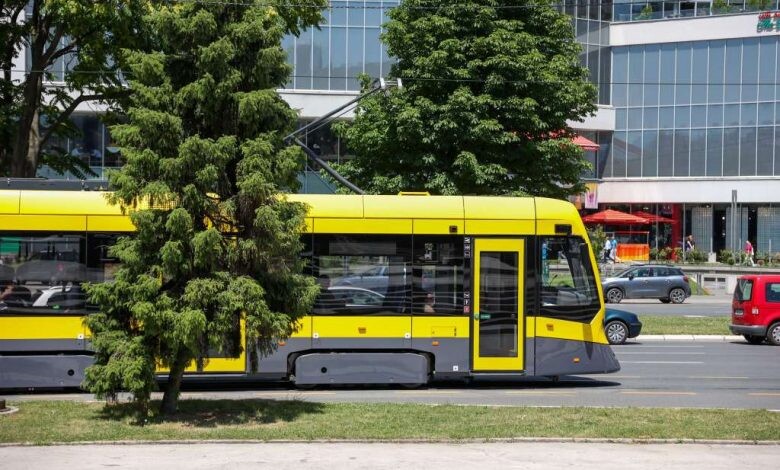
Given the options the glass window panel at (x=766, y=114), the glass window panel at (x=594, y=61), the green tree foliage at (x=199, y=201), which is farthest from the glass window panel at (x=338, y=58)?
the green tree foliage at (x=199, y=201)

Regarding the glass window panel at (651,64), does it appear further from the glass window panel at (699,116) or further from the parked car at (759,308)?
the parked car at (759,308)

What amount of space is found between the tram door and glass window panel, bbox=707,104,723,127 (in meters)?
49.3

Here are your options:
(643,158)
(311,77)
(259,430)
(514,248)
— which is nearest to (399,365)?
(514,248)

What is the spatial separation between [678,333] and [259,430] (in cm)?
1811

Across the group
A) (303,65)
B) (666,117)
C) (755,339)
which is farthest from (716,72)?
(755,339)

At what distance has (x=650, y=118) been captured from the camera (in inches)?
2511

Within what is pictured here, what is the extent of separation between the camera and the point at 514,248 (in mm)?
16703

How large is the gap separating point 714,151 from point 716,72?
4.82 meters

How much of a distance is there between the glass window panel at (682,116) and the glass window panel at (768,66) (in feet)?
14.4

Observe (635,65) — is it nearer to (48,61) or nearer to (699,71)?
(699,71)

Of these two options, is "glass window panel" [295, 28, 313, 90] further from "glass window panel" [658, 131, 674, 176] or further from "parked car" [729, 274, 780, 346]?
"parked car" [729, 274, 780, 346]

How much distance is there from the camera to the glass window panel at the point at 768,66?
60.3 m

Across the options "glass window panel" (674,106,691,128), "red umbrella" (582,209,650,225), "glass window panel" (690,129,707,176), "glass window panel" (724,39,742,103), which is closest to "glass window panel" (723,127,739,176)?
"glass window panel" (690,129,707,176)

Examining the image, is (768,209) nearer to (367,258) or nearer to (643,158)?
(643,158)
